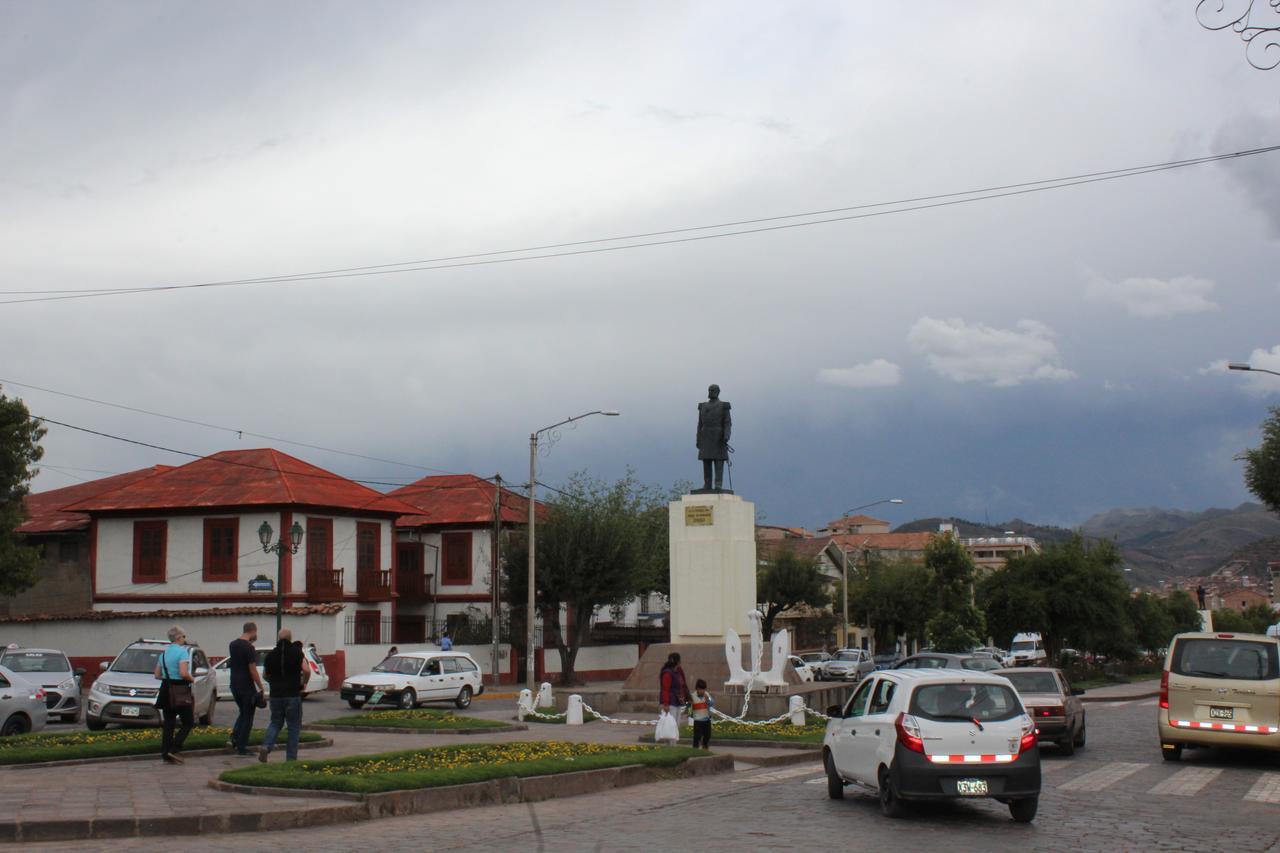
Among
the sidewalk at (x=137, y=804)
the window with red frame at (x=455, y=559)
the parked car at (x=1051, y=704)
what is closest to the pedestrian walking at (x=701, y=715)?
the parked car at (x=1051, y=704)

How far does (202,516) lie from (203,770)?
102ft

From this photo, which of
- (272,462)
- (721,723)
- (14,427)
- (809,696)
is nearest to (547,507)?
(272,462)

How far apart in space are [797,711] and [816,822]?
495 inches

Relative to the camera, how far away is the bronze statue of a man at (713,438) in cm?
3112

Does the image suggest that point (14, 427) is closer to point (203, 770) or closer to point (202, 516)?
point (202, 516)

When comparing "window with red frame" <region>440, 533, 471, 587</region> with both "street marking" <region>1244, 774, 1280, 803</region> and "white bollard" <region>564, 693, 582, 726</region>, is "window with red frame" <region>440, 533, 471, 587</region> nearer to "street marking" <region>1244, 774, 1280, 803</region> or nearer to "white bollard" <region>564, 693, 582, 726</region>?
"white bollard" <region>564, 693, 582, 726</region>

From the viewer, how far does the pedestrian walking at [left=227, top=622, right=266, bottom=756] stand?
16.5 meters

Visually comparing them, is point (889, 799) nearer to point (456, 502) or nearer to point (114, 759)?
point (114, 759)

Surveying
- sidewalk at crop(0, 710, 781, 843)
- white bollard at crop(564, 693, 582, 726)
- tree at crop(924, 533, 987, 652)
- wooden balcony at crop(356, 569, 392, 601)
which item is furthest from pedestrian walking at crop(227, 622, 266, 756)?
tree at crop(924, 533, 987, 652)

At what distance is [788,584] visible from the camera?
2645 inches

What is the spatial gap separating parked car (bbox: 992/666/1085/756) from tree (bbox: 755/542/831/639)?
45.4 m

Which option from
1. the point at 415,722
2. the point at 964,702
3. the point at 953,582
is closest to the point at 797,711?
the point at 415,722

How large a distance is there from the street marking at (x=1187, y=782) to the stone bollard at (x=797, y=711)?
814cm

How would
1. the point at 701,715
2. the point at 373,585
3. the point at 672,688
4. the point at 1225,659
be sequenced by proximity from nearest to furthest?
1. the point at 1225,659
2. the point at 701,715
3. the point at 672,688
4. the point at 373,585
